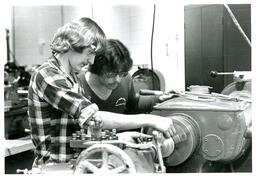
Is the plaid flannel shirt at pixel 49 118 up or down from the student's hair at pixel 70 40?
down

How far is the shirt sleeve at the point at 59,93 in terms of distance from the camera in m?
0.78

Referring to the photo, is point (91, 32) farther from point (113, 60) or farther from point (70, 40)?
point (113, 60)

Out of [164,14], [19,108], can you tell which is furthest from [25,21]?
[164,14]

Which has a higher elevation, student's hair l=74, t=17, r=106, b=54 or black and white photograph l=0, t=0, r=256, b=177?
student's hair l=74, t=17, r=106, b=54

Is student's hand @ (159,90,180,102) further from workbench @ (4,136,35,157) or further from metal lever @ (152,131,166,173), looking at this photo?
workbench @ (4,136,35,157)

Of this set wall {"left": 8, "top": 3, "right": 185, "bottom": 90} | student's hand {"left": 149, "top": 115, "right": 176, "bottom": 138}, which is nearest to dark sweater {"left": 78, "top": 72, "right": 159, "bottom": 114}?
wall {"left": 8, "top": 3, "right": 185, "bottom": 90}

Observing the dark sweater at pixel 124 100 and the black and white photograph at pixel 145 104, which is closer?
the black and white photograph at pixel 145 104

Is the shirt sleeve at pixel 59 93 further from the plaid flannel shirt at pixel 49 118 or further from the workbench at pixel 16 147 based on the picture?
the workbench at pixel 16 147

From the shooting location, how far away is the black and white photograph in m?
0.76

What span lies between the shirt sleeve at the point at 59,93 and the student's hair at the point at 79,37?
10 cm

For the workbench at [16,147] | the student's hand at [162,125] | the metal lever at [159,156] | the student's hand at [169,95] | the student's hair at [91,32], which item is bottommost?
the workbench at [16,147]

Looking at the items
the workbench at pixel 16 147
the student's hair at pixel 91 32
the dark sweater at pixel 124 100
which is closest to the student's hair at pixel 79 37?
the student's hair at pixel 91 32

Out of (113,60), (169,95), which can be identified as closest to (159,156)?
(169,95)

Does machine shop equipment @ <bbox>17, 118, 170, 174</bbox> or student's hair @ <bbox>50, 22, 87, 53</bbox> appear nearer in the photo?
machine shop equipment @ <bbox>17, 118, 170, 174</bbox>
